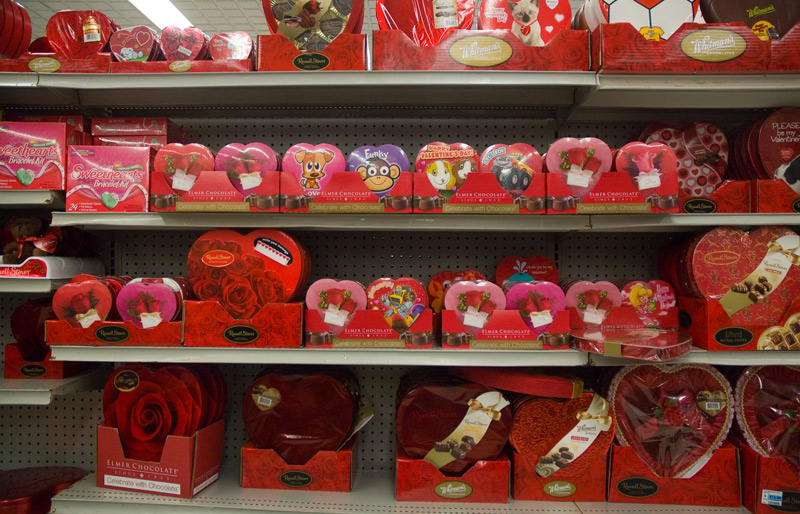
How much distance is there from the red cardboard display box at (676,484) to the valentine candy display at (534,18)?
155cm

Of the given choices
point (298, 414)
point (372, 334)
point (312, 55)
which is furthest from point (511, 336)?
point (312, 55)

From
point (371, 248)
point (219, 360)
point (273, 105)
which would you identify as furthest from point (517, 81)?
point (219, 360)

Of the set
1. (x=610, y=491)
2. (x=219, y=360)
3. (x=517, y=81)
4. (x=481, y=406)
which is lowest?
(x=610, y=491)

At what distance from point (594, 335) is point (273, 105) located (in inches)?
63.5

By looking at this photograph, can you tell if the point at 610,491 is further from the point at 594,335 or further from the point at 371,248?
the point at 371,248

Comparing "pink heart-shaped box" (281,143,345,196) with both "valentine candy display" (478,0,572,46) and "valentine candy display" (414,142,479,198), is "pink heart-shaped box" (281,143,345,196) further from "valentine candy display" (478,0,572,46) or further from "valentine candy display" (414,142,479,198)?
"valentine candy display" (478,0,572,46)

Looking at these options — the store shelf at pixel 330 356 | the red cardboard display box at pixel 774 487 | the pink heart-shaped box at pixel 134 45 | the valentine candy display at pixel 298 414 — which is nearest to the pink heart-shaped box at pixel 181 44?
the pink heart-shaped box at pixel 134 45

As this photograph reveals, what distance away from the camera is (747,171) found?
1.90 metres

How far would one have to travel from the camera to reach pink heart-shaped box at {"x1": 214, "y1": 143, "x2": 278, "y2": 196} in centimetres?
169

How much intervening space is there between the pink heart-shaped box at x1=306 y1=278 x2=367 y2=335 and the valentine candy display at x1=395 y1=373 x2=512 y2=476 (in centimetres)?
37

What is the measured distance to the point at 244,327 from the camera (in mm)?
1667

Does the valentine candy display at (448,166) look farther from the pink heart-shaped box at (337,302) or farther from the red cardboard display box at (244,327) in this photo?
the red cardboard display box at (244,327)

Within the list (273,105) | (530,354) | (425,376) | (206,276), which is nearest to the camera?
(530,354)

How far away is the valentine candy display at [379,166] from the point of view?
5.56 feet
